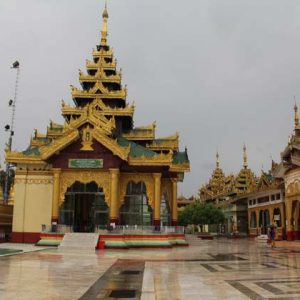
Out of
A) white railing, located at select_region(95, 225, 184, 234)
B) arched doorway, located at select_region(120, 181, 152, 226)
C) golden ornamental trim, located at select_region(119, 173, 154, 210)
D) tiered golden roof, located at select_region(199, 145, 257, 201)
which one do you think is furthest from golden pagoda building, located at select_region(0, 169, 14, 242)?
tiered golden roof, located at select_region(199, 145, 257, 201)

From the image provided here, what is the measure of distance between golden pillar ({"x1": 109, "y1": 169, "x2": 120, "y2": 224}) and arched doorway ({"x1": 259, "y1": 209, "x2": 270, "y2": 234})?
102ft

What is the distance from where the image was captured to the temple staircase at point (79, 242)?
22578mm

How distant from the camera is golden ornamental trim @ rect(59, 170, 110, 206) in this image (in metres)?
26.7

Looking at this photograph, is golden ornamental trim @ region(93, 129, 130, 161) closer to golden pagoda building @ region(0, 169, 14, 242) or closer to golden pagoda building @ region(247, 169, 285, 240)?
golden pagoda building @ region(0, 169, 14, 242)

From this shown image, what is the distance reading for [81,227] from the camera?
98.7 ft

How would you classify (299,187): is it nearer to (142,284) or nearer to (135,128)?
(135,128)

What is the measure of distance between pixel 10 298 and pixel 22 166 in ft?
71.2

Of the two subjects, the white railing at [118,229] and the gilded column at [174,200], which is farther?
the gilded column at [174,200]

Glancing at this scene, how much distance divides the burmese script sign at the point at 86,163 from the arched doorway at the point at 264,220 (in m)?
32.1

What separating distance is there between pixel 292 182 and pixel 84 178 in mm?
20761

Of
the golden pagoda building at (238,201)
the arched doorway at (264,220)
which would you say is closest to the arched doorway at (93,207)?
the arched doorway at (264,220)

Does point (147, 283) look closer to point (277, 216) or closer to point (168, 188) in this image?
point (168, 188)

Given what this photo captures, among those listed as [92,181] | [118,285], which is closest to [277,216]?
[92,181]

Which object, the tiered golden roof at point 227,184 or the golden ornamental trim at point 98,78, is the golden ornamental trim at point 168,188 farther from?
the tiered golden roof at point 227,184
